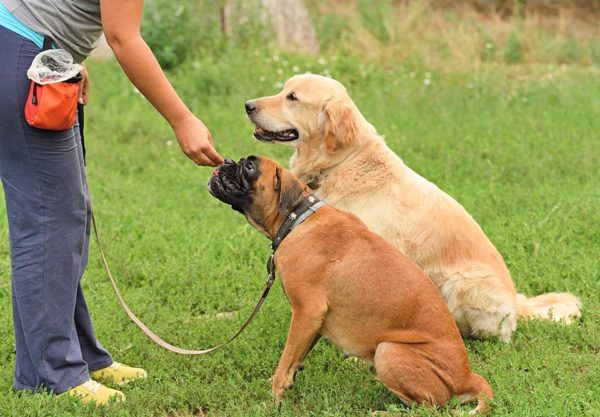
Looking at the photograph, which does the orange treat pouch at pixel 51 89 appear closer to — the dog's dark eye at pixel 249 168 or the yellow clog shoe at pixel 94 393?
the dog's dark eye at pixel 249 168

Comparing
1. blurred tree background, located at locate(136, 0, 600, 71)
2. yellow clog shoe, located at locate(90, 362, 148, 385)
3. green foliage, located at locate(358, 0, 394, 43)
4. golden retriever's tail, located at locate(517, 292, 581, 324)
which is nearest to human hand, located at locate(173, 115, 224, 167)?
yellow clog shoe, located at locate(90, 362, 148, 385)

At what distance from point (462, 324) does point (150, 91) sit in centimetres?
255

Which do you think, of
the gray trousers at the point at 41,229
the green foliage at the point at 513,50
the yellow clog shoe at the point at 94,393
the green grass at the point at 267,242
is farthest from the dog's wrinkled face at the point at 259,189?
the green foliage at the point at 513,50

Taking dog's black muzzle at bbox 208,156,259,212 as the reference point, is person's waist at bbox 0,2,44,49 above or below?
above

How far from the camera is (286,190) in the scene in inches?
168

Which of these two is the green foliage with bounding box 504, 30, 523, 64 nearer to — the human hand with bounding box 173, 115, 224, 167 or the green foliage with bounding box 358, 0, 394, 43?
the green foliage with bounding box 358, 0, 394, 43

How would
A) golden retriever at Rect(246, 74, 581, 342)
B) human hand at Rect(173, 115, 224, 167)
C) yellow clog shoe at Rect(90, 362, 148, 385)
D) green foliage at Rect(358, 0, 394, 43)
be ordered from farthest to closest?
green foliage at Rect(358, 0, 394, 43)
golden retriever at Rect(246, 74, 581, 342)
yellow clog shoe at Rect(90, 362, 148, 385)
human hand at Rect(173, 115, 224, 167)

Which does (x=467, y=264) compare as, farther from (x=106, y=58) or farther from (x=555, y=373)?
(x=106, y=58)

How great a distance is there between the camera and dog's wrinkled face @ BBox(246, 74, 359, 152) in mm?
5238

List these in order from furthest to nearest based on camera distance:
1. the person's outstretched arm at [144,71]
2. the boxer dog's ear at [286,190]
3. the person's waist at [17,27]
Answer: the boxer dog's ear at [286,190] → the person's waist at [17,27] → the person's outstretched arm at [144,71]

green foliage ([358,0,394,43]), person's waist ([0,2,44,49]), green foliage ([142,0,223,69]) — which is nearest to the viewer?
person's waist ([0,2,44,49])

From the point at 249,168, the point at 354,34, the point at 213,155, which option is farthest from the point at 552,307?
the point at 354,34

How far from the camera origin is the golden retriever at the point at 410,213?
5.20m

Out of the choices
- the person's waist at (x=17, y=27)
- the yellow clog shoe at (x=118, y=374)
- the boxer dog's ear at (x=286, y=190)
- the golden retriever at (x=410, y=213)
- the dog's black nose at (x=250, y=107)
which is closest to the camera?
the person's waist at (x=17, y=27)
